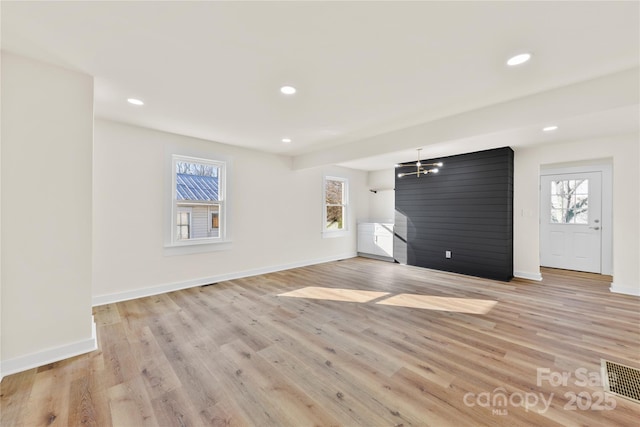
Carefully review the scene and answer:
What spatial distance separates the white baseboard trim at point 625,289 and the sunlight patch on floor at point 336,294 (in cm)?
345

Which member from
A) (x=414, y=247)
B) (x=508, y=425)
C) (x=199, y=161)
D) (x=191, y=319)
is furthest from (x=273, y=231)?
(x=508, y=425)

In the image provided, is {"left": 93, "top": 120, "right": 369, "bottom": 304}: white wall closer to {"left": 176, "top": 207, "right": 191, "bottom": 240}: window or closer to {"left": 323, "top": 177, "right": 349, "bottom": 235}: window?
{"left": 176, "top": 207, "right": 191, "bottom": 240}: window

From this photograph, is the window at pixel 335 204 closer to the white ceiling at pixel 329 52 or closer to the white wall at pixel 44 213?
the white ceiling at pixel 329 52

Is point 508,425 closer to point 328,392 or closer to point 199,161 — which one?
point 328,392

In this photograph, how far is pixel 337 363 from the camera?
6.99 ft

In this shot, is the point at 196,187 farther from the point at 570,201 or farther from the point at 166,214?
the point at 570,201

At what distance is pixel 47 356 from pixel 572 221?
824 centimetres

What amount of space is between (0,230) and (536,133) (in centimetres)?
600

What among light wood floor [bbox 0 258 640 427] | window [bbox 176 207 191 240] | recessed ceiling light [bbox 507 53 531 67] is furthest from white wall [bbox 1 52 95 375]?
recessed ceiling light [bbox 507 53 531 67]

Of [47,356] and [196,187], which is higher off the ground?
[196,187]

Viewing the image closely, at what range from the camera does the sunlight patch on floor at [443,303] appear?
3291 millimetres

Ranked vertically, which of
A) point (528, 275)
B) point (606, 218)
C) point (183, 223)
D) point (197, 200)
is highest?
point (197, 200)

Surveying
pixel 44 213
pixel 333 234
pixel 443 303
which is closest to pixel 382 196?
pixel 333 234

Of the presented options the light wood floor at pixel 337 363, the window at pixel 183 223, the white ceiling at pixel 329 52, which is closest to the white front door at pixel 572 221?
the light wood floor at pixel 337 363
